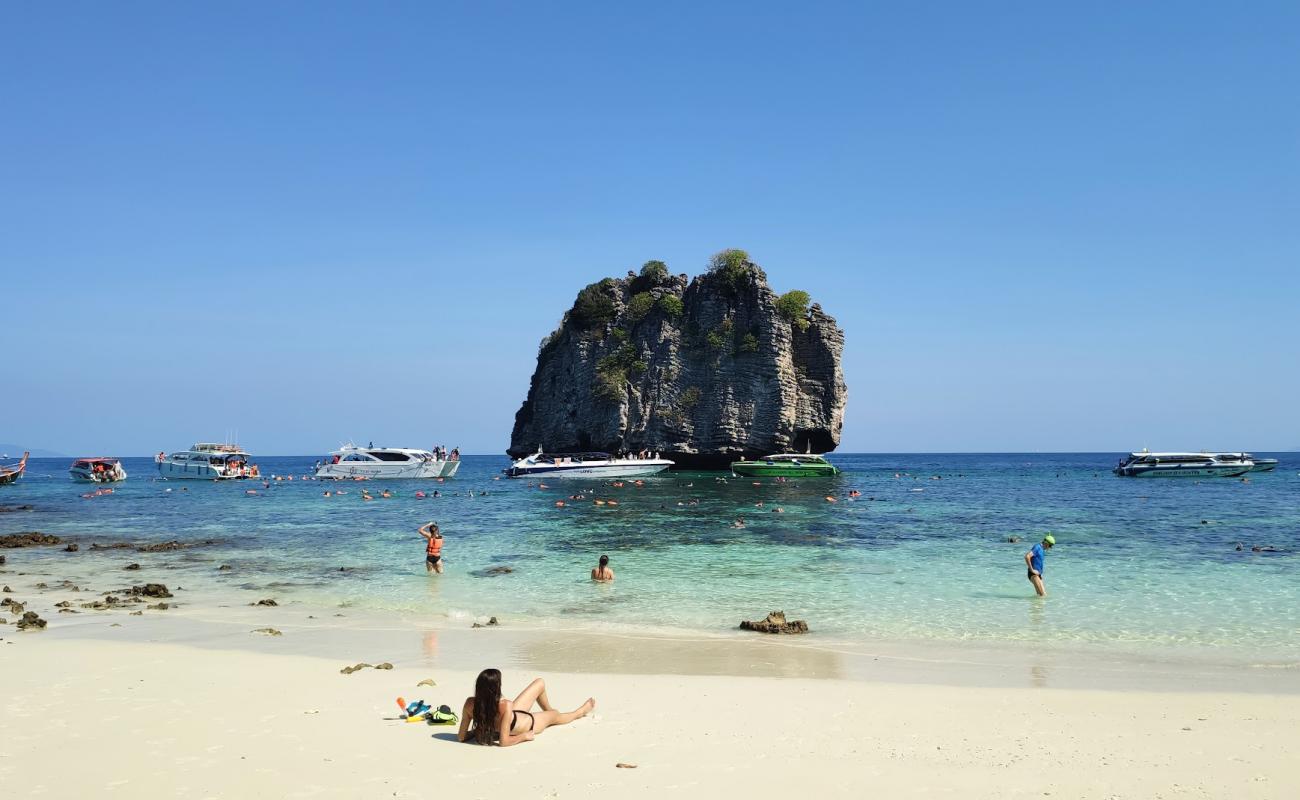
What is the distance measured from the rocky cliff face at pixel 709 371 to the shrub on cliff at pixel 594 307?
0.55ft

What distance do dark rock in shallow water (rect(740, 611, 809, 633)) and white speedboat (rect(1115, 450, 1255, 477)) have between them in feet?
239

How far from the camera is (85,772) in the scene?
6734 mm

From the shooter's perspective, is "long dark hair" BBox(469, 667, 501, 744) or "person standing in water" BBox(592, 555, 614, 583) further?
"person standing in water" BBox(592, 555, 614, 583)

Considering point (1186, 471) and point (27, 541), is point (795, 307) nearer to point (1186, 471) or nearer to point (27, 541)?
point (1186, 471)

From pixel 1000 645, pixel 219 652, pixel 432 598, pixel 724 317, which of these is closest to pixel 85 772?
Answer: pixel 219 652

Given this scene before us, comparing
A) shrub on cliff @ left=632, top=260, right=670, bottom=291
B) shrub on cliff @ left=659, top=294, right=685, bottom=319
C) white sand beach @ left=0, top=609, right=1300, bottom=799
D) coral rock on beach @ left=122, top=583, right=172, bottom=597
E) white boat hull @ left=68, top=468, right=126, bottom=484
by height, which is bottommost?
white boat hull @ left=68, top=468, right=126, bottom=484

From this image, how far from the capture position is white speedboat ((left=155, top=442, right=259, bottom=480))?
76750mm

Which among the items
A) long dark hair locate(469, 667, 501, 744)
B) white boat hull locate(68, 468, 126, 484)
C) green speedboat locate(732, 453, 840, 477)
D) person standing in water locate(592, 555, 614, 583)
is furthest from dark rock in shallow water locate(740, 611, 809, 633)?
white boat hull locate(68, 468, 126, 484)

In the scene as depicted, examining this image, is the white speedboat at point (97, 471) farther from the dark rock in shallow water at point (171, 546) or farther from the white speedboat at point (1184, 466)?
the white speedboat at point (1184, 466)

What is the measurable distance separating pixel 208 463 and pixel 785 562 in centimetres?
7324

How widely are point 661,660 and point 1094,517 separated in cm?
3055

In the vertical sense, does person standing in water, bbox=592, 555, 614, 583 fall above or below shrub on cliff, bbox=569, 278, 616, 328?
below

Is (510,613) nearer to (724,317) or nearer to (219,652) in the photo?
(219,652)

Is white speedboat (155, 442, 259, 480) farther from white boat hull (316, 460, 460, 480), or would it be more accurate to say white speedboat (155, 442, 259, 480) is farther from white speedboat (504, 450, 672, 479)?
white speedboat (504, 450, 672, 479)
